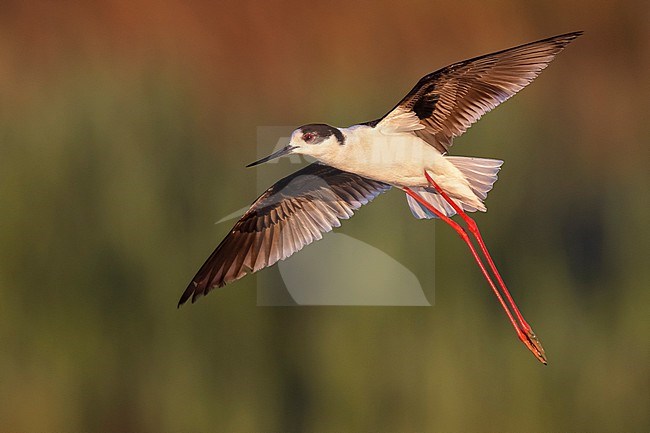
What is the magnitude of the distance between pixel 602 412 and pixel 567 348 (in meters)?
0.24

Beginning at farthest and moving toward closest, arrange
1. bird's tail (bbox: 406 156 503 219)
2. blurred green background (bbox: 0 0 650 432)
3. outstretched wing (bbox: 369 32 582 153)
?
1. blurred green background (bbox: 0 0 650 432)
2. bird's tail (bbox: 406 156 503 219)
3. outstretched wing (bbox: 369 32 582 153)

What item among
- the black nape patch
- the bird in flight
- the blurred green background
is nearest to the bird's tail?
the bird in flight

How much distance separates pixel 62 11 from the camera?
514cm

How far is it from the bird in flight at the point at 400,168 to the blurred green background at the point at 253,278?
1.91 ft

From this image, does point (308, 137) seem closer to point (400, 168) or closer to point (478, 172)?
point (400, 168)

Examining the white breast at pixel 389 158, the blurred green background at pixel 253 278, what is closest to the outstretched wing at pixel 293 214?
the white breast at pixel 389 158

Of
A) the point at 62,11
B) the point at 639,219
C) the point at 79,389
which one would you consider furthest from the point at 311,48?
the point at 79,389

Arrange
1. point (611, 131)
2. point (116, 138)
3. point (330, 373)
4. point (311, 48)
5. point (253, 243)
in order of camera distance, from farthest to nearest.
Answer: point (311, 48) < point (611, 131) < point (116, 138) < point (330, 373) < point (253, 243)

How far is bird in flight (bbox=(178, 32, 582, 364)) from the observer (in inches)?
114

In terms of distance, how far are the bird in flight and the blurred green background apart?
58 centimetres

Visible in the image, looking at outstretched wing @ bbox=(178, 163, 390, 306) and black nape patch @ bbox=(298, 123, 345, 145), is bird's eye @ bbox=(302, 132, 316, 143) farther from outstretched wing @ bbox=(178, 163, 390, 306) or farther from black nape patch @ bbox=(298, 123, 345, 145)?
outstretched wing @ bbox=(178, 163, 390, 306)

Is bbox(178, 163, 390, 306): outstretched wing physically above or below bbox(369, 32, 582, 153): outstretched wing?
below

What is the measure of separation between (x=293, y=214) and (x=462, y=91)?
0.65m

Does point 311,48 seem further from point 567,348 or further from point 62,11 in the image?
point 567,348
